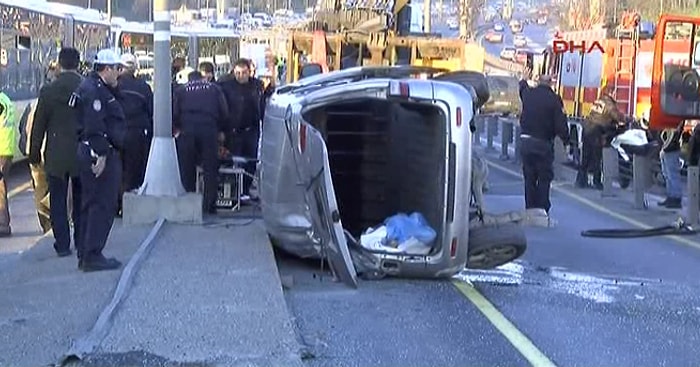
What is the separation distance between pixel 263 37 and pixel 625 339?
29.3 m

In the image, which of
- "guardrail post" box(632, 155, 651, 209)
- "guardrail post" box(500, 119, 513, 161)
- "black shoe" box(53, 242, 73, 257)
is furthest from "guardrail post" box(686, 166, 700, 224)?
"guardrail post" box(500, 119, 513, 161)

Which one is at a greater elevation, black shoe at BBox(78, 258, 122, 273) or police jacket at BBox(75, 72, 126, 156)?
police jacket at BBox(75, 72, 126, 156)

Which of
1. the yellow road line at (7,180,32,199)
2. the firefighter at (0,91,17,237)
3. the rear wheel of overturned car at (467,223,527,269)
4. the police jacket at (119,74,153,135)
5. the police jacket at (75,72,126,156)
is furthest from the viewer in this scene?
the yellow road line at (7,180,32,199)

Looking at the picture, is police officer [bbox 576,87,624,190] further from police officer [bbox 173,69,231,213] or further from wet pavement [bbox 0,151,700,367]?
police officer [bbox 173,69,231,213]

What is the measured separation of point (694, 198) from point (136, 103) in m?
6.97

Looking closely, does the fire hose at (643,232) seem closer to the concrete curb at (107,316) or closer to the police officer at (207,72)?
the police officer at (207,72)

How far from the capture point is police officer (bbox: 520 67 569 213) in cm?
1534

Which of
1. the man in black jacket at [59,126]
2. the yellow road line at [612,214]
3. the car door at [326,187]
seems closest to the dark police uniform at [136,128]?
the man in black jacket at [59,126]

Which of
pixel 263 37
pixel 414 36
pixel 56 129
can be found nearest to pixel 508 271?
pixel 56 129

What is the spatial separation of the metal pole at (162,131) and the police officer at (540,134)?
185 inches

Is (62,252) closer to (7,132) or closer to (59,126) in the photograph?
(59,126)

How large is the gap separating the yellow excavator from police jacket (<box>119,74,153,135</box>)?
30.1 ft

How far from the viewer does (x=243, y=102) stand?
51.3ft

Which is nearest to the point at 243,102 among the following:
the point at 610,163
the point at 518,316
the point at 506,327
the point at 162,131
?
the point at 162,131
